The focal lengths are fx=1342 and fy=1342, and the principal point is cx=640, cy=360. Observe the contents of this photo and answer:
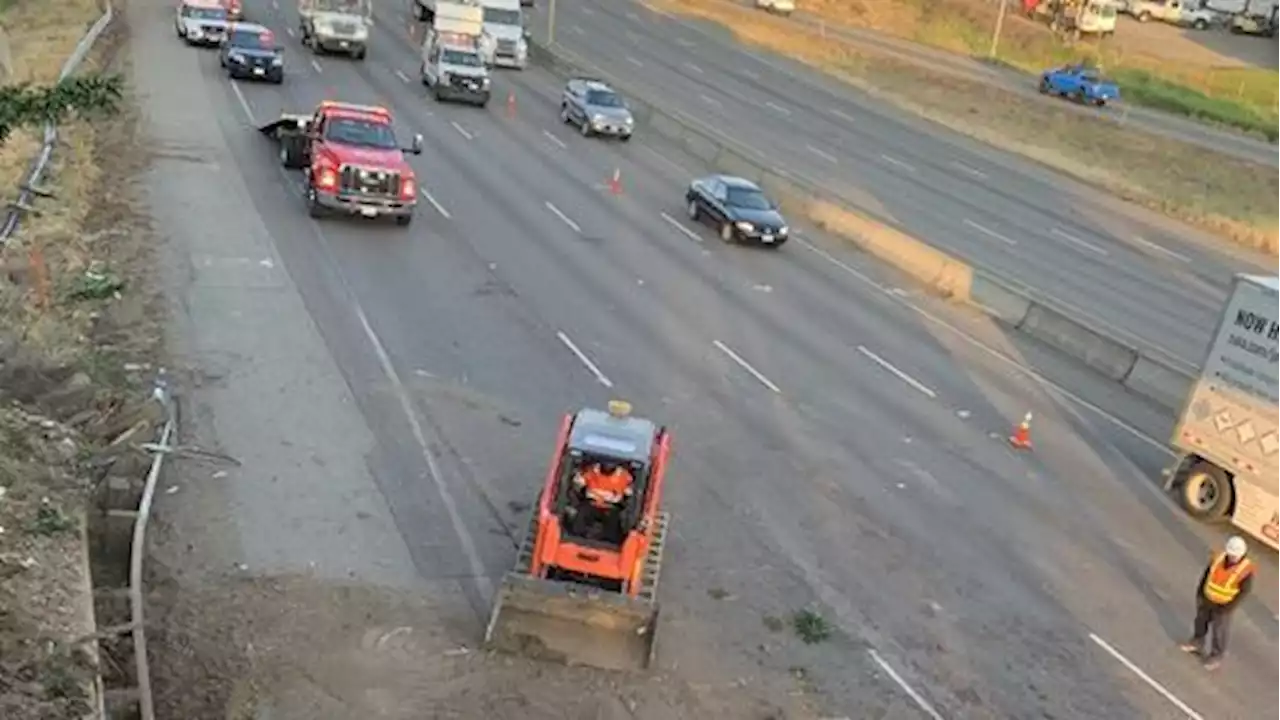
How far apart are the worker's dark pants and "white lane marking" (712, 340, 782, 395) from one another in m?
8.22

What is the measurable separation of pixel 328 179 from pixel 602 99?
60.2 ft

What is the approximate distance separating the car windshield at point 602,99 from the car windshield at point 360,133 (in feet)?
51.0

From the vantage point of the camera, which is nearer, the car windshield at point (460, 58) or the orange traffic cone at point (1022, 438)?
the orange traffic cone at point (1022, 438)

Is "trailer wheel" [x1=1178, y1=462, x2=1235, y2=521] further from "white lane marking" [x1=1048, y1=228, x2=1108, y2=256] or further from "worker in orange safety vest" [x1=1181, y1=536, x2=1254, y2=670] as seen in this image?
"white lane marking" [x1=1048, y1=228, x2=1108, y2=256]

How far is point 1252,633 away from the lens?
52.8 feet

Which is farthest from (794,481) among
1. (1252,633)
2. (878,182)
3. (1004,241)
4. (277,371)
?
(878,182)

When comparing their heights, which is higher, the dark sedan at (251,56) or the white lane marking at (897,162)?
the dark sedan at (251,56)

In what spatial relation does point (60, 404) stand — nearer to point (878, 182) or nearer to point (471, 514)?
point (471, 514)

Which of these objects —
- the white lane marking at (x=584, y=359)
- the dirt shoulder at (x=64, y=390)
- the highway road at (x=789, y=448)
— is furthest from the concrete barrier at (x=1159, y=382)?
the dirt shoulder at (x=64, y=390)

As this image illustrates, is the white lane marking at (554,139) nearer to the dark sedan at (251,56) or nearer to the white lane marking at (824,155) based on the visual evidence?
the dark sedan at (251,56)

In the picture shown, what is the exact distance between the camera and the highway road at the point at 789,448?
47.1 ft

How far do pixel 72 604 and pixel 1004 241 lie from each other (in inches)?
1250

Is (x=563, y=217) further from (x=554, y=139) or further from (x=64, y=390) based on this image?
(x=64, y=390)

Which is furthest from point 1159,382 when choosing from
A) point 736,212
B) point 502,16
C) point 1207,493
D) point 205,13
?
point 502,16
